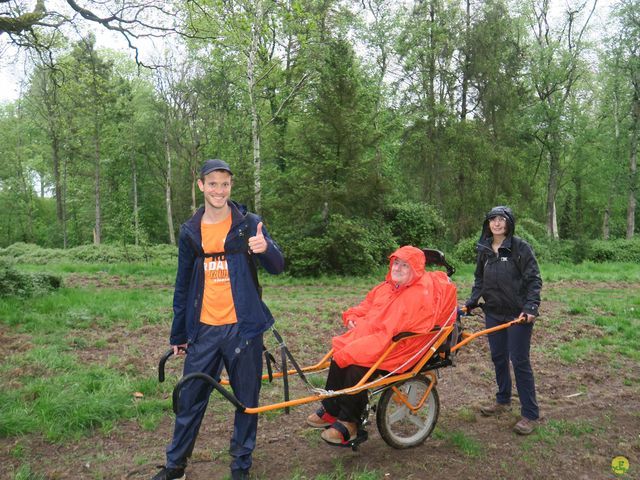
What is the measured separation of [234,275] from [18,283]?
26.3 feet

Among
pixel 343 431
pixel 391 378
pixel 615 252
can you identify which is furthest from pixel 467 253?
pixel 343 431

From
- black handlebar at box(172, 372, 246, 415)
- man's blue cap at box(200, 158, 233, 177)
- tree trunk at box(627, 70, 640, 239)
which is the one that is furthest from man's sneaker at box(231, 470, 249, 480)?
tree trunk at box(627, 70, 640, 239)

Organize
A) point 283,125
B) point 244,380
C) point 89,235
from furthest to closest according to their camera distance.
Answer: point 89,235, point 283,125, point 244,380

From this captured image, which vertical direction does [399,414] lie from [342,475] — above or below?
above

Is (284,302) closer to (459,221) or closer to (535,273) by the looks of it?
(535,273)

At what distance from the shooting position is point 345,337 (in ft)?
13.4

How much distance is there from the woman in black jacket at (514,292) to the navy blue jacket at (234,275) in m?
2.30

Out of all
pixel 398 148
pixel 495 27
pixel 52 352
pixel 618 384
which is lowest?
pixel 618 384

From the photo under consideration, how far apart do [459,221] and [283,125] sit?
946 centimetres

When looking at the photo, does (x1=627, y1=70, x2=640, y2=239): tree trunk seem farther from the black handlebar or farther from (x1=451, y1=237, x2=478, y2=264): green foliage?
the black handlebar

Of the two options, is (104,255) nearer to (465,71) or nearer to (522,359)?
(465,71)

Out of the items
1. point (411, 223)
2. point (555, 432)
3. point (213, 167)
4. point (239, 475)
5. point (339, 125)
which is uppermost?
point (339, 125)

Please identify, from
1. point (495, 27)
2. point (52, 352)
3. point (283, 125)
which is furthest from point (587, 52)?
point (52, 352)

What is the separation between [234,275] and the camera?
A: 339cm
